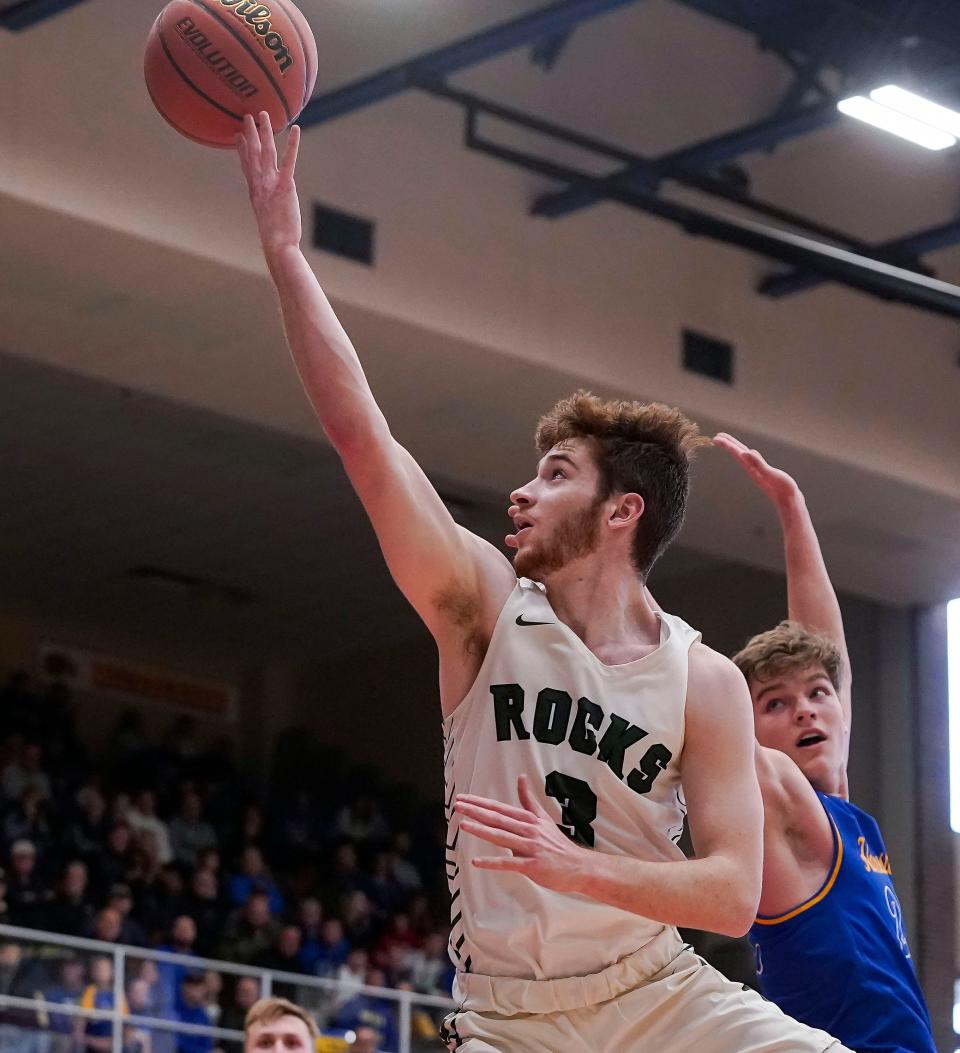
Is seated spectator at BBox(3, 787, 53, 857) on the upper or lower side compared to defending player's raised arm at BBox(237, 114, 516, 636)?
upper

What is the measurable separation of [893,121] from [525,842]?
8.45m

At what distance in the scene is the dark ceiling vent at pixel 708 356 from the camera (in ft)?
43.6

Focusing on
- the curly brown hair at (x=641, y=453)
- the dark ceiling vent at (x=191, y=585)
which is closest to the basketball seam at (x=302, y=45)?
the curly brown hair at (x=641, y=453)

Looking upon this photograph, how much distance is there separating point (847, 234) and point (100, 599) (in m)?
10.3

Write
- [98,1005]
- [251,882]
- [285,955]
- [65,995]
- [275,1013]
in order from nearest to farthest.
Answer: [275,1013] < [65,995] < [98,1005] < [285,955] < [251,882]

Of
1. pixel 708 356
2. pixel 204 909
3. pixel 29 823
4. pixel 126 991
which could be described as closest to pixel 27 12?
pixel 708 356

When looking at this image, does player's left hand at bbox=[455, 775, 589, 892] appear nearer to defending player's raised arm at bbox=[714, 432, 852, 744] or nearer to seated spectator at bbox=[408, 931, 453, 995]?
defending player's raised arm at bbox=[714, 432, 852, 744]

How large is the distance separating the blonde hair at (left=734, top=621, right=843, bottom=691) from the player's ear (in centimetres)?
112

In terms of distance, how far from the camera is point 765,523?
613 inches

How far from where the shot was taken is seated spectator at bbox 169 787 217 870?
1722cm

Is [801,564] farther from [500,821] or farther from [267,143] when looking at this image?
[500,821]

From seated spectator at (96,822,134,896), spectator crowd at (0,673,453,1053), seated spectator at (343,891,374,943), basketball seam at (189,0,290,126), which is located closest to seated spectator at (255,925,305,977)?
spectator crowd at (0,673,453,1053)

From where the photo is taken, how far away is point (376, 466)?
3.42 m

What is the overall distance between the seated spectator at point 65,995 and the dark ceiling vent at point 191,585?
8.79 meters
